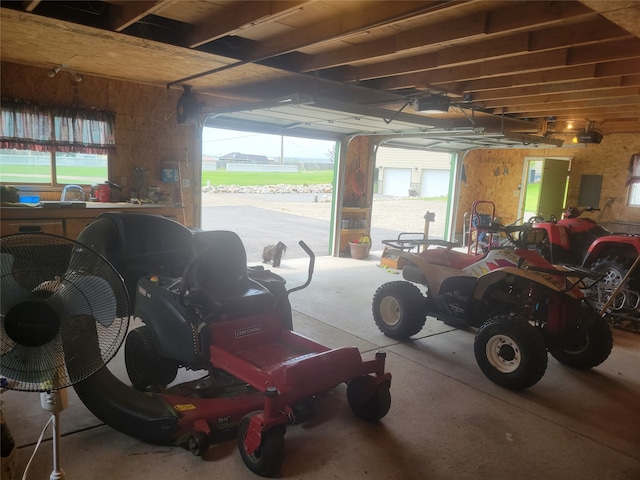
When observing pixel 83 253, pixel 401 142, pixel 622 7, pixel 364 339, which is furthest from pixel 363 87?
pixel 401 142

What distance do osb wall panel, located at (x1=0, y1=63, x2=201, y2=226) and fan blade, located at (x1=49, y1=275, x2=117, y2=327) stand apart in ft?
12.7

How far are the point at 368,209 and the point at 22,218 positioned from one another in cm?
584

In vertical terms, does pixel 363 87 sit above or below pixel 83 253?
above

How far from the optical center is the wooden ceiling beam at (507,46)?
2865 mm

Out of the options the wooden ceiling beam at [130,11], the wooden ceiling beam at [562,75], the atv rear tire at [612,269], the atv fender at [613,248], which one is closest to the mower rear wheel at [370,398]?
the wooden ceiling beam at [130,11]

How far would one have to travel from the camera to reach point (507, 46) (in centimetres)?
325

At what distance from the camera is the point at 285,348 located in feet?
9.27

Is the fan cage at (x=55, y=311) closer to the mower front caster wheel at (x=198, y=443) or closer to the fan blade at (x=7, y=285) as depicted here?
the fan blade at (x=7, y=285)

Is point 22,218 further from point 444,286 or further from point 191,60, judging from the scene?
point 444,286

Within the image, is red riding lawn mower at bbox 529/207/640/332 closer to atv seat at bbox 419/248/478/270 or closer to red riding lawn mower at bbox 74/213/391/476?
atv seat at bbox 419/248/478/270

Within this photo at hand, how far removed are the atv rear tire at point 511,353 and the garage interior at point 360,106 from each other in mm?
108

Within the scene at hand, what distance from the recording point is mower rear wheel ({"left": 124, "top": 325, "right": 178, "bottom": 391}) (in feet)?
9.34

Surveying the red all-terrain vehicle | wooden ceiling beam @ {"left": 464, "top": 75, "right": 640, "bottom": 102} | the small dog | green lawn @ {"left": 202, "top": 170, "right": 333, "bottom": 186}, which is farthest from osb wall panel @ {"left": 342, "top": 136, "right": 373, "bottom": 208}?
green lawn @ {"left": 202, "top": 170, "right": 333, "bottom": 186}

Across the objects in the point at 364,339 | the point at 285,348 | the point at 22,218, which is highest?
the point at 22,218
